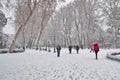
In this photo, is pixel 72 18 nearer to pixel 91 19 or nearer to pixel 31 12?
pixel 91 19

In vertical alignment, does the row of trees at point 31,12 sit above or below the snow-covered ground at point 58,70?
above

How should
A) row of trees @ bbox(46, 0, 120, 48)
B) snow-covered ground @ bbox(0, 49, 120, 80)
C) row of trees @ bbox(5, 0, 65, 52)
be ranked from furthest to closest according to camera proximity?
1. row of trees @ bbox(46, 0, 120, 48)
2. row of trees @ bbox(5, 0, 65, 52)
3. snow-covered ground @ bbox(0, 49, 120, 80)

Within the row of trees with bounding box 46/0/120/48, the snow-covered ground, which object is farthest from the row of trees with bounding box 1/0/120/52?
the snow-covered ground

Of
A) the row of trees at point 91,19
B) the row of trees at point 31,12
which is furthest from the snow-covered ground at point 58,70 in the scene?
the row of trees at point 91,19

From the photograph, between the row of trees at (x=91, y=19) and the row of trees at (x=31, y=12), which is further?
the row of trees at (x=91, y=19)

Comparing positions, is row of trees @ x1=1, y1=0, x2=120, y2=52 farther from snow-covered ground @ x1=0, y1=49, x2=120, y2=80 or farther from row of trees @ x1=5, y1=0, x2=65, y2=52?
snow-covered ground @ x1=0, y1=49, x2=120, y2=80

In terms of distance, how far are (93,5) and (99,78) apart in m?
53.3

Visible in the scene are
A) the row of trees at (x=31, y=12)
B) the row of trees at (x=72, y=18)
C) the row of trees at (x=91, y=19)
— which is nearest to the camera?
the row of trees at (x=31, y=12)

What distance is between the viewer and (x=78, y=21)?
71.6 m

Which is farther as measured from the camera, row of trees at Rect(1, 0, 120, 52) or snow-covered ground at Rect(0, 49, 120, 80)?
row of trees at Rect(1, 0, 120, 52)

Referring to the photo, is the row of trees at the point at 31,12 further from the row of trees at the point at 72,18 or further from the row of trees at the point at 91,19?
the row of trees at the point at 91,19

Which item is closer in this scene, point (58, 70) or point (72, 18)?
point (58, 70)

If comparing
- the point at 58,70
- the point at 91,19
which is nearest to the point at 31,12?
the point at 58,70

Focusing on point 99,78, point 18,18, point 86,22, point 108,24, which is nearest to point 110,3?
point 108,24
